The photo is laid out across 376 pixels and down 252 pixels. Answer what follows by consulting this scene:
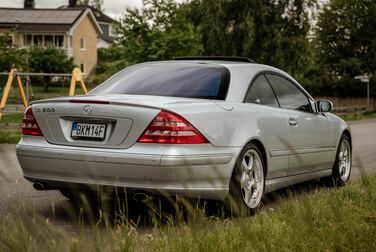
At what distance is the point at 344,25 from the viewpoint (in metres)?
62.9

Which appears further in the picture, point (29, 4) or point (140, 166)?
point (29, 4)

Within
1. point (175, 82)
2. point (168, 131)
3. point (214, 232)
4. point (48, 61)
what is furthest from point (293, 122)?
point (48, 61)

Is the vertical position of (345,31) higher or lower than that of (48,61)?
higher

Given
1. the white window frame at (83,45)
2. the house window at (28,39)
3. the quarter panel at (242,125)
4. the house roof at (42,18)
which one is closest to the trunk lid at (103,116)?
the quarter panel at (242,125)

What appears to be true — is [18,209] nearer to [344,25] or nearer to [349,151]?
[349,151]

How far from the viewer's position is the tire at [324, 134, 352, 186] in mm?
8219

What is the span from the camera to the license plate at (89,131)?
5371mm

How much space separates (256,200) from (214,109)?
998 mm

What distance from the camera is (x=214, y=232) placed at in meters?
3.75

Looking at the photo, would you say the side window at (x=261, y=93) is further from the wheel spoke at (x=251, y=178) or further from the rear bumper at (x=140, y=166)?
the rear bumper at (x=140, y=166)

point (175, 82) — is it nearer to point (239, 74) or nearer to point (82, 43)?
point (239, 74)

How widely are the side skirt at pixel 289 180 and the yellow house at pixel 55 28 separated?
6549 centimetres

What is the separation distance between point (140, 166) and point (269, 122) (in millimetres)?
1673

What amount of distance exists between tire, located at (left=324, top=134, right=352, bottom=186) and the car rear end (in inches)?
115
